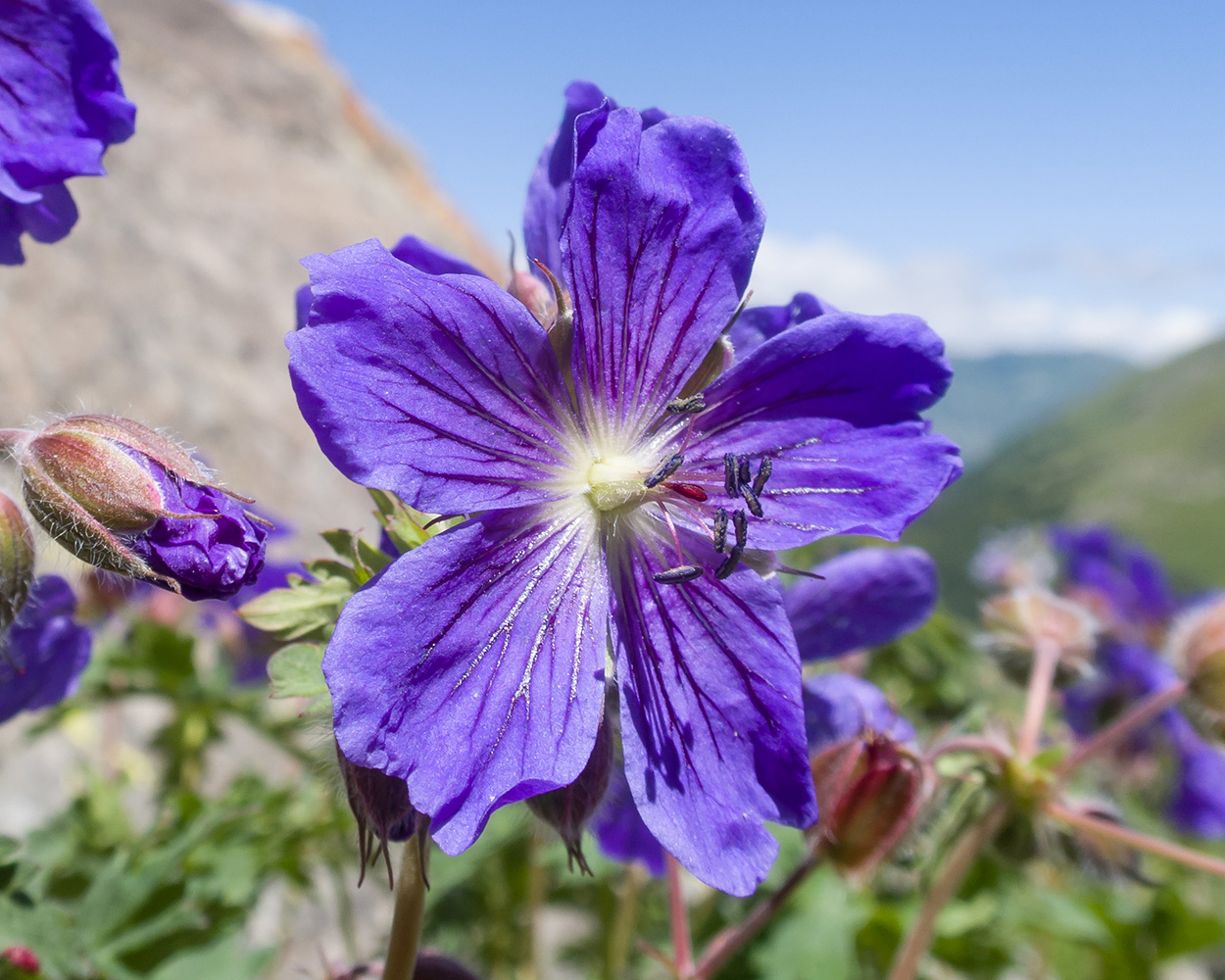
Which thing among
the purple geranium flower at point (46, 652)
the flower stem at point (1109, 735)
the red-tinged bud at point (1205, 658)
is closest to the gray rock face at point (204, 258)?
the purple geranium flower at point (46, 652)

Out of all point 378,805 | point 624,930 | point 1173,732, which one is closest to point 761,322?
point 378,805

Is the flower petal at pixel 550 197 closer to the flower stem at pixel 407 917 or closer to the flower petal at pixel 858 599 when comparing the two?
the flower petal at pixel 858 599

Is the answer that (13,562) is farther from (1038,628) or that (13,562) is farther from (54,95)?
(1038,628)

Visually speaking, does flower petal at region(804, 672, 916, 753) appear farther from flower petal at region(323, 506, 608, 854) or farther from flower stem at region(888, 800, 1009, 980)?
flower petal at region(323, 506, 608, 854)

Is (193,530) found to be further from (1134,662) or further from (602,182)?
(1134,662)

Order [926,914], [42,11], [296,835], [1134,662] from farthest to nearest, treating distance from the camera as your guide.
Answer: [1134,662] < [296,835] < [926,914] < [42,11]

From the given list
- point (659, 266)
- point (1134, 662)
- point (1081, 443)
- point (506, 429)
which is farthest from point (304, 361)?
point (1081, 443)
